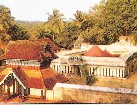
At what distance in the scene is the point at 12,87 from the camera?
3705 millimetres

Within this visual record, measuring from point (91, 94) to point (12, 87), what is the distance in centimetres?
87

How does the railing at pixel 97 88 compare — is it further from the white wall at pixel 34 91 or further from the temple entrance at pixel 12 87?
the temple entrance at pixel 12 87

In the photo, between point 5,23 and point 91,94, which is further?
point 5,23

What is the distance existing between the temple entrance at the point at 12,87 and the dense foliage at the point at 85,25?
1.46ft

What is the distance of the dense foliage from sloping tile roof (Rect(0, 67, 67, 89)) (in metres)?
0.34

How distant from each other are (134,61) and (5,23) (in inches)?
58.4

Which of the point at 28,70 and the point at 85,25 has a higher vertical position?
the point at 85,25

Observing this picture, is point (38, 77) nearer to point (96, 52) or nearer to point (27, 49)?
point (27, 49)

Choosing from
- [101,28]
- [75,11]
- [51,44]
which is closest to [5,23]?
[51,44]

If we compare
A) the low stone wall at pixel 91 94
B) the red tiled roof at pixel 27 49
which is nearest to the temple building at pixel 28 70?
the red tiled roof at pixel 27 49

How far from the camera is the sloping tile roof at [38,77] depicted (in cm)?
366

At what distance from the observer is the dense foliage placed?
3.63 meters

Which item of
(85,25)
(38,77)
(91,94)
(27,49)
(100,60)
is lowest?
(91,94)

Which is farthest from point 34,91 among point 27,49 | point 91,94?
point 91,94
